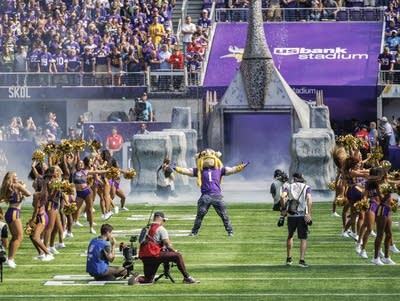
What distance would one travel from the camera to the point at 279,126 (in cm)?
4503

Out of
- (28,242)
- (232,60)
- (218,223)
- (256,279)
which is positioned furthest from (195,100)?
(256,279)

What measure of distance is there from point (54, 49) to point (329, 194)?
566 inches

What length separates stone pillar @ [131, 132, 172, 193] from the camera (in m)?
39.7

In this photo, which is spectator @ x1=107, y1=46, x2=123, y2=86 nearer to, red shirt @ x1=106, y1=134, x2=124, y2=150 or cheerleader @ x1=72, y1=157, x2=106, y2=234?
red shirt @ x1=106, y1=134, x2=124, y2=150

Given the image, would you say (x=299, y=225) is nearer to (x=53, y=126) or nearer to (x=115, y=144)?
(x=115, y=144)

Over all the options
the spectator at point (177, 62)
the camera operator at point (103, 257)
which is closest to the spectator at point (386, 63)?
the spectator at point (177, 62)

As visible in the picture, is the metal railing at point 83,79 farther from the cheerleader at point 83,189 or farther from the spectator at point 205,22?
the cheerleader at point 83,189

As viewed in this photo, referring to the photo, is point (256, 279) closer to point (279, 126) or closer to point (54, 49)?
point (279, 126)

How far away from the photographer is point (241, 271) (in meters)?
26.3

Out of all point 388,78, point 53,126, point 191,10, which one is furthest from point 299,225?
point 191,10

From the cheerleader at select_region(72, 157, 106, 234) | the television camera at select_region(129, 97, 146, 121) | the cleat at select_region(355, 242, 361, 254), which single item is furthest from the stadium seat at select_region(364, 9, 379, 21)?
the cleat at select_region(355, 242, 361, 254)

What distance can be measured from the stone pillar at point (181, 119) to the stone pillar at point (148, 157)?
13.6 feet

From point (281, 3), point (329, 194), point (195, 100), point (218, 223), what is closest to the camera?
point (218, 223)

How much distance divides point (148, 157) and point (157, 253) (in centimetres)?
1506
